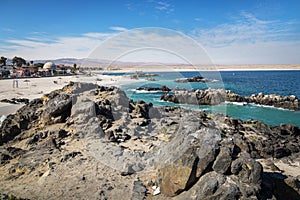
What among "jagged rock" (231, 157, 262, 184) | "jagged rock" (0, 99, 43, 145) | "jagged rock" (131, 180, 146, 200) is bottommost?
"jagged rock" (131, 180, 146, 200)

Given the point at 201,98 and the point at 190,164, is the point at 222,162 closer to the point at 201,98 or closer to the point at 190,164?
the point at 190,164

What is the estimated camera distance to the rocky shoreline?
6246mm

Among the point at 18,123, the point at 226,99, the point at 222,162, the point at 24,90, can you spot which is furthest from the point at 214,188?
the point at 24,90

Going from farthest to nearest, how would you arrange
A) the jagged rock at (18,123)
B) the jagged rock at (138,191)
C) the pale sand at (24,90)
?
1. the pale sand at (24,90)
2. the jagged rock at (18,123)
3. the jagged rock at (138,191)

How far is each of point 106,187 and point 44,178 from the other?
87.1 inches

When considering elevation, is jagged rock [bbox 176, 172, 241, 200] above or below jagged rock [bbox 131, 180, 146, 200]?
above

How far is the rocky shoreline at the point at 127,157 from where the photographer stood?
20.5 ft

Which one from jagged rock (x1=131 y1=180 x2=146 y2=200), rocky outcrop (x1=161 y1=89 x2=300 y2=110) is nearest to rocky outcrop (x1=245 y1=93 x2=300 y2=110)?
rocky outcrop (x1=161 y1=89 x2=300 y2=110)

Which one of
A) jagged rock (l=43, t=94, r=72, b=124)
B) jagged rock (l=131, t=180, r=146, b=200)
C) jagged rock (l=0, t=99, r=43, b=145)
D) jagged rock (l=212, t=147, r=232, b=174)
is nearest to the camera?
jagged rock (l=212, t=147, r=232, b=174)

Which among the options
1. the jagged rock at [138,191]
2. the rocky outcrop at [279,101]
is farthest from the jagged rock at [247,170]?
the rocky outcrop at [279,101]

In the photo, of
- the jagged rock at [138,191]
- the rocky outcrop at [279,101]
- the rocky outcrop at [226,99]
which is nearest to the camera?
the jagged rock at [138,191]

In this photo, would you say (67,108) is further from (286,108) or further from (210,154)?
(286,108)

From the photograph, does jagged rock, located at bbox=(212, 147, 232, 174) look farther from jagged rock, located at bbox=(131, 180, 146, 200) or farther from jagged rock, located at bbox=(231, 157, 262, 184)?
jagged rock, located at bbox=(131, 180, 146, 200)

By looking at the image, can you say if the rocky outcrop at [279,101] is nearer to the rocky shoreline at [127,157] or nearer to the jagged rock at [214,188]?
the rocky shoreline at [127,157]
